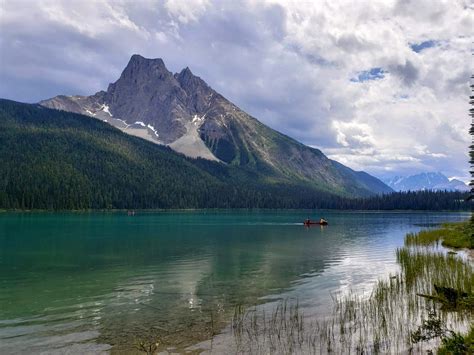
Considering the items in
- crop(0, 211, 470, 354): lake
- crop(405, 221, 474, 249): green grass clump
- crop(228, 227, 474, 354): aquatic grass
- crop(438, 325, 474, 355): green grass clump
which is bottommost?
crop(0, 211, 470, 354): lake

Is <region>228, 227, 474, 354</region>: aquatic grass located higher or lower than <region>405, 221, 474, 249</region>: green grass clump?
lower

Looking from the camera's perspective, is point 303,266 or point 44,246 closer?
point 303,266

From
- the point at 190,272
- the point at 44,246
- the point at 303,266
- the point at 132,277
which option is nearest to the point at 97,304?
the point at 132,277

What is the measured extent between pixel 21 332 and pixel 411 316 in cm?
2343

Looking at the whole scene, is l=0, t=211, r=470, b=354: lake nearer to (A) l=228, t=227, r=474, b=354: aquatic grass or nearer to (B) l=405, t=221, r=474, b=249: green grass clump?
(A) l=228, t=227, r=474, b=354: aquatic grass

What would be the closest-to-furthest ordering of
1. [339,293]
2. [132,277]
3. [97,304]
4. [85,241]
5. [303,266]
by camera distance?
[97,304] < [339,293] < [132,277] < [303,266] < [85,241]

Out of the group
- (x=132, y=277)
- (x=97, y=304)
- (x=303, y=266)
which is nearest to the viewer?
(x=97, y=304)

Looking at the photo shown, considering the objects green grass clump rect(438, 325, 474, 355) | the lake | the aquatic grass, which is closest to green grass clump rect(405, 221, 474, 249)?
the lake

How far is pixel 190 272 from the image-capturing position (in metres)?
48.0

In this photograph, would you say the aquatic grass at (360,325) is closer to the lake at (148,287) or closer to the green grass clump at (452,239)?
the lake at (148,287)

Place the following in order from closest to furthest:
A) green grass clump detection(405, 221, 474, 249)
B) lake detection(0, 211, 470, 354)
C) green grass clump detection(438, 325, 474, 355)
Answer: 1. green grass clump detection(438, 325, 474, 355)
2. lake detection(0, 211, 470, 354)
3. green grass clump detection(405, 221, 474, 249)

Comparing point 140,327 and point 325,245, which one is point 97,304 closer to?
point 140,327

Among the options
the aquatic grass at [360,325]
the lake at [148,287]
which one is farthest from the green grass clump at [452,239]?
the aquatic grass at [360,325]

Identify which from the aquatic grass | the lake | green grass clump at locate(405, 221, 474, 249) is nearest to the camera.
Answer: the aquatic grass
